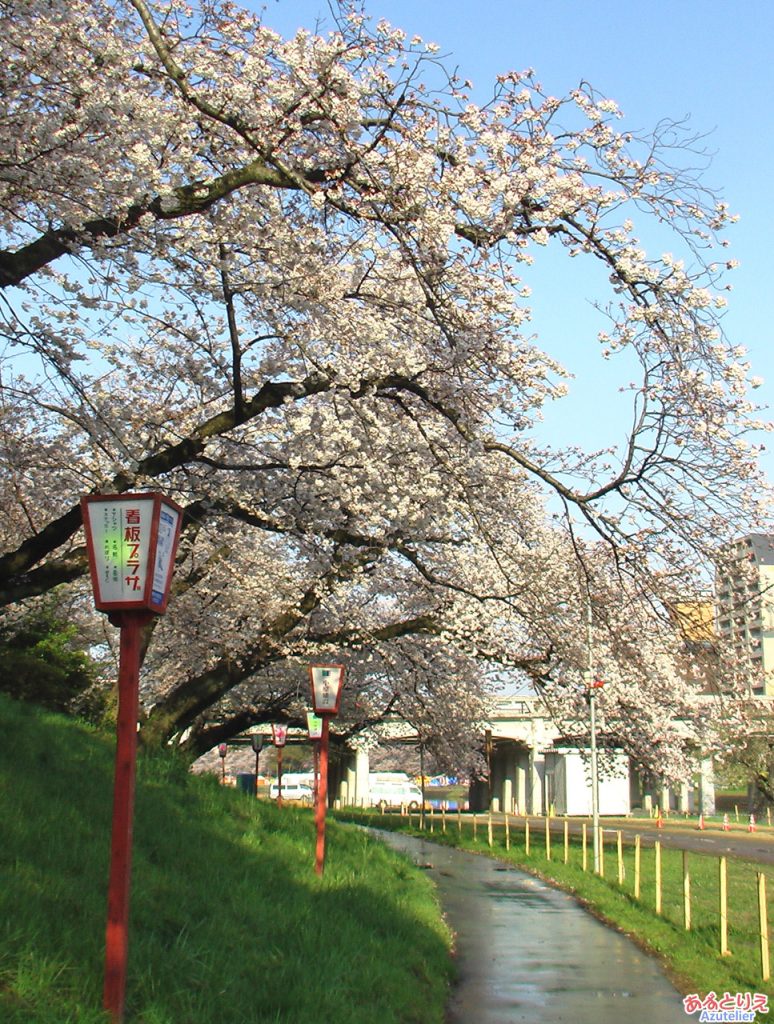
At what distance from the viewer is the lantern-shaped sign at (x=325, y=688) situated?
48.6 ft

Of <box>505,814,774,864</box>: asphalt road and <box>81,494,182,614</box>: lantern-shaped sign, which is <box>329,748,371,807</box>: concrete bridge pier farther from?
<box>81,494,182,614</box>: lantern-shaped sign

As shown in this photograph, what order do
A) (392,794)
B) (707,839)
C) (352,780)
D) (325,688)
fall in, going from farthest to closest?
1. (392,794)
2. (352,780)
3. (707,839)
4. (325,688)

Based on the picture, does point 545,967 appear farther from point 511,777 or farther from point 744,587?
point 511,777

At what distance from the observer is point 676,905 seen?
17.2m

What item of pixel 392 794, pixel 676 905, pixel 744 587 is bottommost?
pixel 392 794

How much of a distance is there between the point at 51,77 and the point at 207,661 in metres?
17.8

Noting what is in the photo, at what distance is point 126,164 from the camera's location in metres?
9.39

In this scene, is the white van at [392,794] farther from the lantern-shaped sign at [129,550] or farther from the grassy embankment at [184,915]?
the lantern-shaped sign at [129,550]

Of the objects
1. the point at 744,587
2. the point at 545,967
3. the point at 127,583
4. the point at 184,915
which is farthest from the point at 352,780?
the point at 127,583

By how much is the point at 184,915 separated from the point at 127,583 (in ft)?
11.3

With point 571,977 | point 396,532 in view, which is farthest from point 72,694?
point 571,977

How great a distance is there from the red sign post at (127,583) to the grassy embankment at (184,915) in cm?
62

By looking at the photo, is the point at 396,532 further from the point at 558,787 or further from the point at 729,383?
the point at 558,787

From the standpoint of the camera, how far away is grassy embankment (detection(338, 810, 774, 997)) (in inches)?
443
